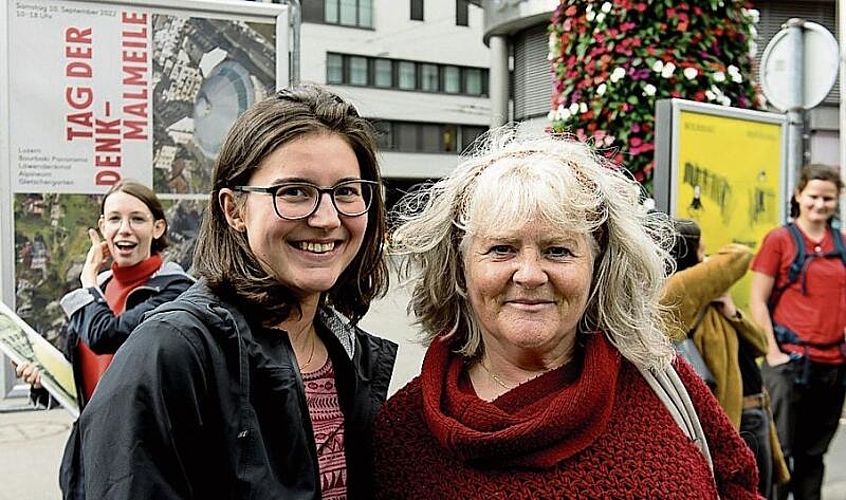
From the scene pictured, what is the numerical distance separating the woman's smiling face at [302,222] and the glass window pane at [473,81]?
4628 cm

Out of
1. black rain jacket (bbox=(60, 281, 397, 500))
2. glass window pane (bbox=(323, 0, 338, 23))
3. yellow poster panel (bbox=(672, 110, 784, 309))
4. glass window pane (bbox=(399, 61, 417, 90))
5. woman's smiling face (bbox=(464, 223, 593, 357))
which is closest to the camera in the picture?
black rain jacket (bbox=(60, 281, 397, 500))

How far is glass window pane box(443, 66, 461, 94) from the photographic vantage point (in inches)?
1849

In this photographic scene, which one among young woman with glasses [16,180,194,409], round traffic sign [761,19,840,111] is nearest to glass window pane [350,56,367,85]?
round traffic sign [761,19,840,111]

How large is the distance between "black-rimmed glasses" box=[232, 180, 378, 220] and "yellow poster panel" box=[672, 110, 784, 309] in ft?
8.84

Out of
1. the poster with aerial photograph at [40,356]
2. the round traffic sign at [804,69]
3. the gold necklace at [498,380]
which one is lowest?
the poster with aerial photograph at [40,356]

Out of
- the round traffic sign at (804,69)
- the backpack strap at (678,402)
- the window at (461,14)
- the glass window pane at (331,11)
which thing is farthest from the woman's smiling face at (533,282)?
the window at (461,14)

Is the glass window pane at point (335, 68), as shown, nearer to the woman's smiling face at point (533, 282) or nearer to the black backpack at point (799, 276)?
the black backpack at point (799, 276)

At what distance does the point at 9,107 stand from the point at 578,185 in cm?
254

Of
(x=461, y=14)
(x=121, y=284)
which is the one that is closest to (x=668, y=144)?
(x=121, y=284)

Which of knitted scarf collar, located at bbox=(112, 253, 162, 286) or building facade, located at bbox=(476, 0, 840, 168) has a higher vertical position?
building facade, located at bbox=(476, 0, 840, 168)

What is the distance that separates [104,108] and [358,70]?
4148cm

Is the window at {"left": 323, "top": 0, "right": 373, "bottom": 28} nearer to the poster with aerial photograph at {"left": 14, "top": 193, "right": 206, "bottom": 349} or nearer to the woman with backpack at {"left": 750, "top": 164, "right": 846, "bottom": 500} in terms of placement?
the woman with backpack at {"left": 750, "top": 164, "right": 846, "bottom": 500}

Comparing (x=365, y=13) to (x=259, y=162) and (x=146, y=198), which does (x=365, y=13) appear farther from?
(x=259, y=162)

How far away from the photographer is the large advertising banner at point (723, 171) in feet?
14.4
